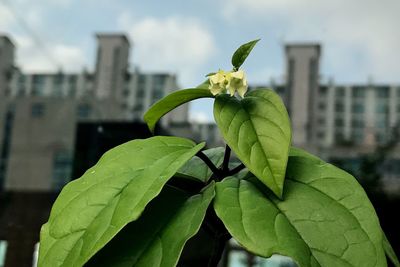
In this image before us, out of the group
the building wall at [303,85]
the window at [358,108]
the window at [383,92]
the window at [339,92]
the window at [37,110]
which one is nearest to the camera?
the window at [37,110]

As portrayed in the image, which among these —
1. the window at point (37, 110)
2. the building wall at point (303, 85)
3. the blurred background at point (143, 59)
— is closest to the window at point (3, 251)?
the blurred background at point (143, 59)

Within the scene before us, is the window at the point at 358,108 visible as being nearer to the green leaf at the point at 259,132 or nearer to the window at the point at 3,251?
the window at the point at 3,251

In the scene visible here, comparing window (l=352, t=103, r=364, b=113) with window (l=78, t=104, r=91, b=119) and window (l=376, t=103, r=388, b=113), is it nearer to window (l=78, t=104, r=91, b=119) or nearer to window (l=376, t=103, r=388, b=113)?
window (l=376, t=103, r=388, b=113)

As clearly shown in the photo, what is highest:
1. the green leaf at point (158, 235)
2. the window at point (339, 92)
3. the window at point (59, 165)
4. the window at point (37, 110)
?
the window at point (339, 92)

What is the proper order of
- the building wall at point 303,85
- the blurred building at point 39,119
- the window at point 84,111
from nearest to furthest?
the window at point 84,111 < the blurred building at point 39,119 < the building wall at point 303,85

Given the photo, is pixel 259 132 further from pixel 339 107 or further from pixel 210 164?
pixel 339 107

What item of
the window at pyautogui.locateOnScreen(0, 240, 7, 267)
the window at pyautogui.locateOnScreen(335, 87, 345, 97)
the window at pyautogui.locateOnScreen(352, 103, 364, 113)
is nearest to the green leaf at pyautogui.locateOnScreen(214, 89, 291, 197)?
the window at pyautogui.locateOnScreen(0, 240, 7, 267)

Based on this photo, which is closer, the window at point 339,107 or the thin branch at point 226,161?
the thin branch at point 226,161
